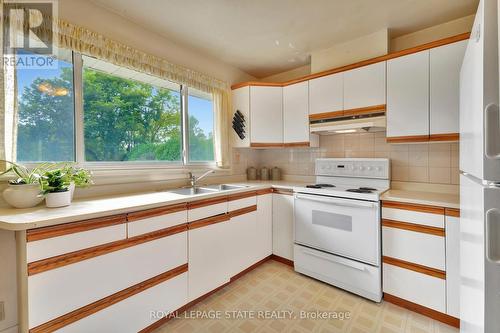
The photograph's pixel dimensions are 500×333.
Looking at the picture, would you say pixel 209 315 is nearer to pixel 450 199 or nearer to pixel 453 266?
pixel 453 266

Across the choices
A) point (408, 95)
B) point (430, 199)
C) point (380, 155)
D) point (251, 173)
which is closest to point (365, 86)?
point (408, 95)

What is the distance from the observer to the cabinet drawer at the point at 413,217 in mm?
1635

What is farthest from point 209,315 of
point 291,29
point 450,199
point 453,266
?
point 291,29

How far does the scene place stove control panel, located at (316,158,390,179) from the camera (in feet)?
Answer: 7.49

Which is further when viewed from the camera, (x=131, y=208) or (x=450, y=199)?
(x=450, y=199)

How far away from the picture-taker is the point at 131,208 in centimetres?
142

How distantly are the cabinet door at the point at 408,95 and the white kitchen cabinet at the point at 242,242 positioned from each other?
1.59 metres

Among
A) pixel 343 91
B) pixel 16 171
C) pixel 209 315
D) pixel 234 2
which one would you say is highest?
pixel 234 2

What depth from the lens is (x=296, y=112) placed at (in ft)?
8.85

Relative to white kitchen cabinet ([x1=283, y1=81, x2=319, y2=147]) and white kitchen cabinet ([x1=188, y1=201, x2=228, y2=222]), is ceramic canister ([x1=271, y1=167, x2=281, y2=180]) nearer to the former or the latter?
white kitchen cabinet ([x1=283, y1=81, x2=319, y2=147])

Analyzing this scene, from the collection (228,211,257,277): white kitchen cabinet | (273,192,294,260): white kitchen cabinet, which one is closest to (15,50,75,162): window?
(228,211,257,277): white kitchen cabinet

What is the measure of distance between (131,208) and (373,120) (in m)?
2.17

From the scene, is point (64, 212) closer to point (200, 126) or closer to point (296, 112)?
point (200, 126)

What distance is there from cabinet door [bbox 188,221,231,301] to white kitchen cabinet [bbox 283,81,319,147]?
4.41 ft
